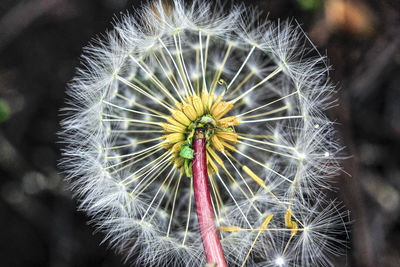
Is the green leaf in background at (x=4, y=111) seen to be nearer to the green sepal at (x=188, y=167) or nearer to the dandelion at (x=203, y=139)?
the dandelion at (x=203, y=139)

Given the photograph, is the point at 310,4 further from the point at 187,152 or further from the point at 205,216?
→ the point at 205,216

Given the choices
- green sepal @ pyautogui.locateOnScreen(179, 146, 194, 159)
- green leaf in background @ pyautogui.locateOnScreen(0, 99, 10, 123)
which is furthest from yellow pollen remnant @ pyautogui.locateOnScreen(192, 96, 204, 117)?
green leaf in background @ pyautogui.locateOnScreen(0, 99, 10, 123)

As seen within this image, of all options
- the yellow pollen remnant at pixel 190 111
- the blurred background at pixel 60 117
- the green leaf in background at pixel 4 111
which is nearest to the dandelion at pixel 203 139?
the yellow pollen remnant at pixel 190 111

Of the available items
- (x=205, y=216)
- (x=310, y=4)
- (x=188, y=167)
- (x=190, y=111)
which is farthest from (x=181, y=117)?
(x=310, y=4)

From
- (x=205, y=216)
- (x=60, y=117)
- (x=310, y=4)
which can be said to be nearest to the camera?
(x=205, y=216)

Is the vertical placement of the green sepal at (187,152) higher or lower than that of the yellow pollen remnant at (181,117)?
lower

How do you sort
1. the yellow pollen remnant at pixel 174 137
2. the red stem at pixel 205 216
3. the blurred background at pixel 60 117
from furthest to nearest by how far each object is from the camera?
the blurred background at pixel 60 117
the yellow pollen remnant at pixel 174 137
the red stem at pixel 205 216

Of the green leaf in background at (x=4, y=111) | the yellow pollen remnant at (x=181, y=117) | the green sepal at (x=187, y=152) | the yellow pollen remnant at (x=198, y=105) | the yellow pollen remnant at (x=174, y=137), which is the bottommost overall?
the green sepal at (x=187, y=152)
